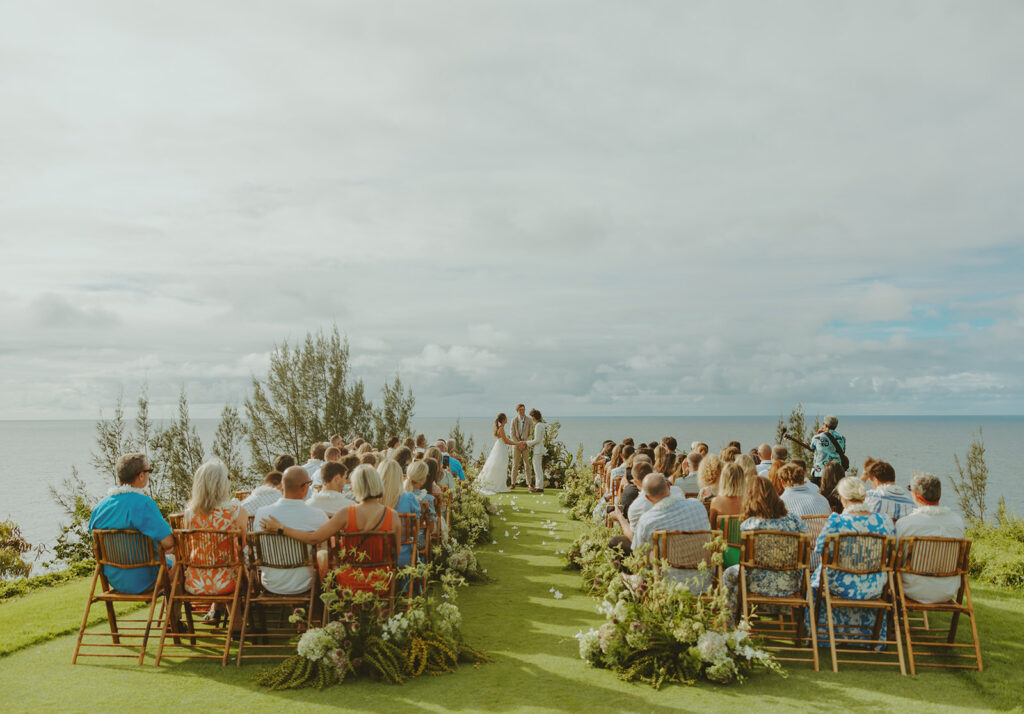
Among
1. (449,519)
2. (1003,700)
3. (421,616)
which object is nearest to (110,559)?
(421,616)

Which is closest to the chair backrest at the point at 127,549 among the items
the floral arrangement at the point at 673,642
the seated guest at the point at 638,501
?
the floral arrangement at the point at 673,642

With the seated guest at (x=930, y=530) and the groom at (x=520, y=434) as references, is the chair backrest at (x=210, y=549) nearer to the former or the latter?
the seated guest at (x=930, y=530)

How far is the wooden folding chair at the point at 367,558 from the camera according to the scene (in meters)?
5.99

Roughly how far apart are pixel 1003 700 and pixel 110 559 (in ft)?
23.5

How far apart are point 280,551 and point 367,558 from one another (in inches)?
28.5

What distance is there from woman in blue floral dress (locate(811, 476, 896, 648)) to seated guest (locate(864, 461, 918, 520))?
0.92m

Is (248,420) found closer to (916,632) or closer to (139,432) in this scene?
(139,432)

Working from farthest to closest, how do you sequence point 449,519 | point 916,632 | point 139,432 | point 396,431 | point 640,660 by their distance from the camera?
point 396,431, point 139,432, point 449,519, point 916,632, point 640,660

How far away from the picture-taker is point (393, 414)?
27.8m

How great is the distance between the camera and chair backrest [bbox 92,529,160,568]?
20.1ft

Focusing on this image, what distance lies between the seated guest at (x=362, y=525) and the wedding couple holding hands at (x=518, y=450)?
40.7ft

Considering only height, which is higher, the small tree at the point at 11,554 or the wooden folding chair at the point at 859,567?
the wooden folding chair at the point at 859,567

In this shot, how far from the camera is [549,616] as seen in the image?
25.0ft

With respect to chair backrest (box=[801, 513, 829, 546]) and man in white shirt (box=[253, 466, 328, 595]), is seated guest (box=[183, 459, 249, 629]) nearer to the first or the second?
man in white shirt (box=[253, 466, 328, 595])
